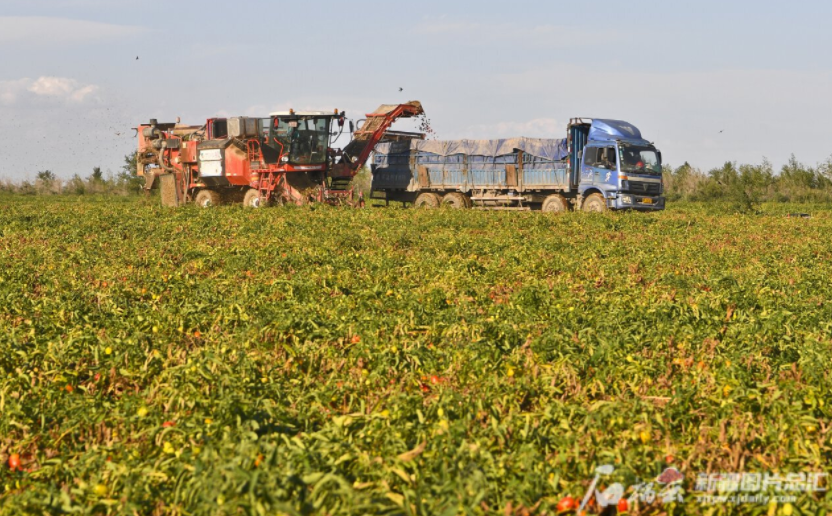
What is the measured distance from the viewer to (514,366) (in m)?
6.91

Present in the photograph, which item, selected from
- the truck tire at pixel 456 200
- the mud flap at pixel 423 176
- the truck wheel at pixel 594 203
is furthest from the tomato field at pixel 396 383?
the mud flap at pixel 423 176

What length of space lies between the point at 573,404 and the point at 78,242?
1386 cm

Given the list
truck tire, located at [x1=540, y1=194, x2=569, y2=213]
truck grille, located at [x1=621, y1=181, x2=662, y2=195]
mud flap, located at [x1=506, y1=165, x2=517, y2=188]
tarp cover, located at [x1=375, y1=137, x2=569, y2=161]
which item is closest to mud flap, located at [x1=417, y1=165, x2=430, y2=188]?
tarp cover, located at [x1=375, y1=137, x2=569, y2=161]

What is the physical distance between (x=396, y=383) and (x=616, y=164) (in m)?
22.1

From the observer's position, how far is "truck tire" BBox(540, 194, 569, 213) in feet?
95.8

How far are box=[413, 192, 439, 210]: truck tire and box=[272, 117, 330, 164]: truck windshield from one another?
444cm

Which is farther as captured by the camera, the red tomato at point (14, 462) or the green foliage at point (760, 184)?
the green foliage at point (760, 184)

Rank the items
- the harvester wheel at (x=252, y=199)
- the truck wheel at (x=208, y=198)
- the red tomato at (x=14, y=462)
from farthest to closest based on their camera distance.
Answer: the truck wheel at (x=208, y=198) < the harvester wheel at (x=252, y=199) < the red tomato at (x=14, y=462)

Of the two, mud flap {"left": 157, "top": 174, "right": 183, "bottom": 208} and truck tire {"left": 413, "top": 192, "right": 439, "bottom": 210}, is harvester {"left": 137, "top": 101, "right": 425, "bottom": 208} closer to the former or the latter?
mud flap {"left": 157, "top": 174, "right": 183, "bottom": 208}

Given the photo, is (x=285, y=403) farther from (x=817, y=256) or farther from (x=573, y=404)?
(x=817, y=256)

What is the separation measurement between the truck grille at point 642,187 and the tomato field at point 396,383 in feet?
47.9

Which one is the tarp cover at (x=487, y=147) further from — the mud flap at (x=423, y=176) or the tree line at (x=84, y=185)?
the tree line at (x=84, y=185)

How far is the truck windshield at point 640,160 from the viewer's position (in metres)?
27.5

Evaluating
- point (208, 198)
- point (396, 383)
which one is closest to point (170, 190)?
point (208, 198)
